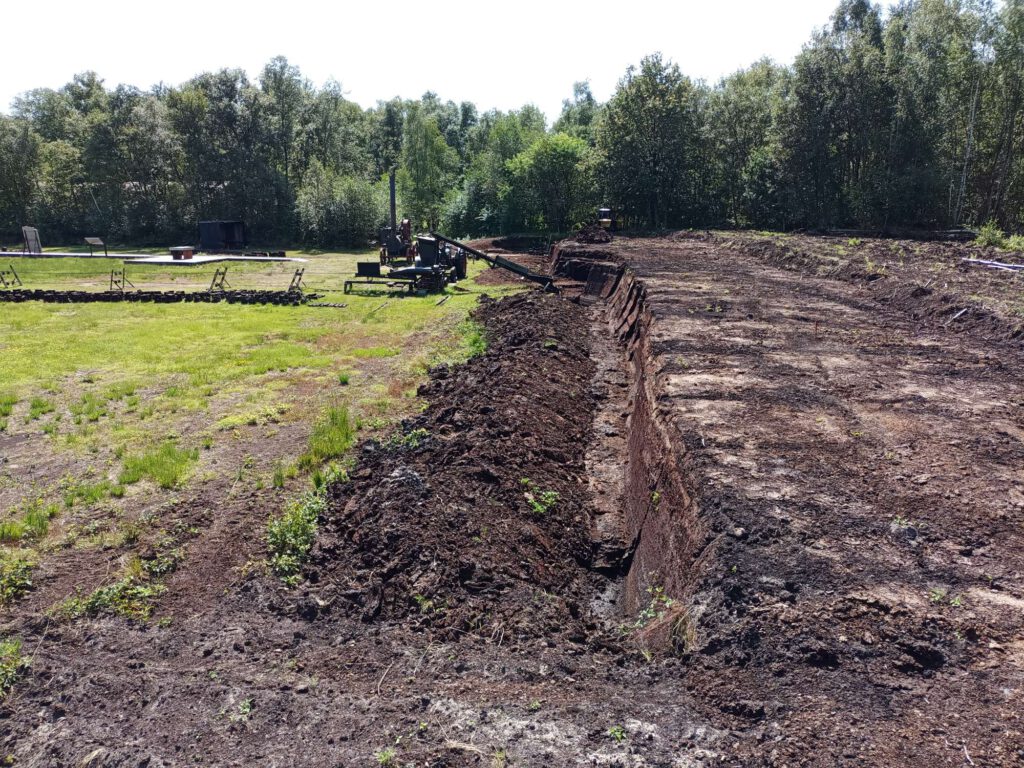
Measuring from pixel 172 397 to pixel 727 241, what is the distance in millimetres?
24717

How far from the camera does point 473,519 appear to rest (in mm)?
7910

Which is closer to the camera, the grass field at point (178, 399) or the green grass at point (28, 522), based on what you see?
the green grass at point (28, 522)

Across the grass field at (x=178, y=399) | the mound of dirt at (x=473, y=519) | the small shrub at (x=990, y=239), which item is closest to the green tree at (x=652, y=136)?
the small shrub at (x=990, y=239)

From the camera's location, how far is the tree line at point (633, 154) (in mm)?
33750

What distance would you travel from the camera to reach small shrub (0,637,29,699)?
18.1 ft

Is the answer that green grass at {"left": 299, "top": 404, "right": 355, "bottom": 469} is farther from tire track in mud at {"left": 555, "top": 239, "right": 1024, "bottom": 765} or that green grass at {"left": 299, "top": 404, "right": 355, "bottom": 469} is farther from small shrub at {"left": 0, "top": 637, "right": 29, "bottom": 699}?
tire track in mud at {"left": 555, "top": 239, "right": 1024, "bottom": 765}

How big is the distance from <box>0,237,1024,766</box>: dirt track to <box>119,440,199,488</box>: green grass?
6.21ft

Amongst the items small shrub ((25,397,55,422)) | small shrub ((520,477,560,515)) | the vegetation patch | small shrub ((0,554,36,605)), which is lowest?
small shrub ((0,554,36,605))

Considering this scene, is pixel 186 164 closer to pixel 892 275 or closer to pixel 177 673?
pixel 892 275

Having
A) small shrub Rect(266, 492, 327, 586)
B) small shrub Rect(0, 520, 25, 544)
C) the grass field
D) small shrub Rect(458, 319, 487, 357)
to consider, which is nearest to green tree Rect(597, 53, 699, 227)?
the grass field

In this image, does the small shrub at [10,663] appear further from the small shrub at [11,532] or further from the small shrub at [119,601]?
the small shrub at [11,532]

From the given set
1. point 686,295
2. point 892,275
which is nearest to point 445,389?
point 686,295

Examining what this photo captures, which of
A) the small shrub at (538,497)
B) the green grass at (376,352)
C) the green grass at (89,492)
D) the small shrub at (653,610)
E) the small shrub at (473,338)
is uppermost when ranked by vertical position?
the small shrub at (473,338)

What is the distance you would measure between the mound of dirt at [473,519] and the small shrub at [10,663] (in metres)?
2.59
